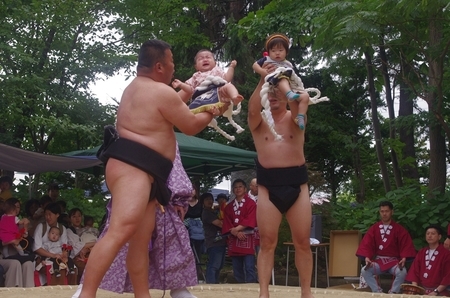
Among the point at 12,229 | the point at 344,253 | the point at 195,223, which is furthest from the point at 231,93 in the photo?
the point at 344,253

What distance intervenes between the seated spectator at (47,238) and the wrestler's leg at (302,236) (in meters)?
3.59

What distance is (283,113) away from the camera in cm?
423

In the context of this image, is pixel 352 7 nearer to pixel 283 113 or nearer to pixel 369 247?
pixel 369 247

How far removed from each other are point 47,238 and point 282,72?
155 inches

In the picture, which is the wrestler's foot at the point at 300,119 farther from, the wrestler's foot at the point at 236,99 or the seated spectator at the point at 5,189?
the seated spectator at the point at 5,189

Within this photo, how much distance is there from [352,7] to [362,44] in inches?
15.6

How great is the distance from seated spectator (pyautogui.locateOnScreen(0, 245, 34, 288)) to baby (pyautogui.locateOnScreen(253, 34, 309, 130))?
11.9ft

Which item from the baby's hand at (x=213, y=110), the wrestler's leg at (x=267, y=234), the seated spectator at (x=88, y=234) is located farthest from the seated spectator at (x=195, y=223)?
the baby's hand at (x=213, y=110)

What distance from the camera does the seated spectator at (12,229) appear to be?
21.6 feet

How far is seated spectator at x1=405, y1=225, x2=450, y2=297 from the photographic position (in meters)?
6.61

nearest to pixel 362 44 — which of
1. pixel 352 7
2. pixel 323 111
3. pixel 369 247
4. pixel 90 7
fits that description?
pixel 352 7

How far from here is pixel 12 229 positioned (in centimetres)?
662

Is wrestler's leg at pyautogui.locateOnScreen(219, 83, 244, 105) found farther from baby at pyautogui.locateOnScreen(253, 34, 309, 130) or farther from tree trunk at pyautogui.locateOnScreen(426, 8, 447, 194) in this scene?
tree trunk at pyautogui.locateOnScreen(426, 8, 447, 194)

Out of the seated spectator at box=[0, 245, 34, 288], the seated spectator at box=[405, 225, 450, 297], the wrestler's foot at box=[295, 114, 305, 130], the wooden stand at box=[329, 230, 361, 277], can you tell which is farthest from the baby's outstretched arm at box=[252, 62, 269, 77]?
the wooden stand at box=[329, 230, 361, 277]
